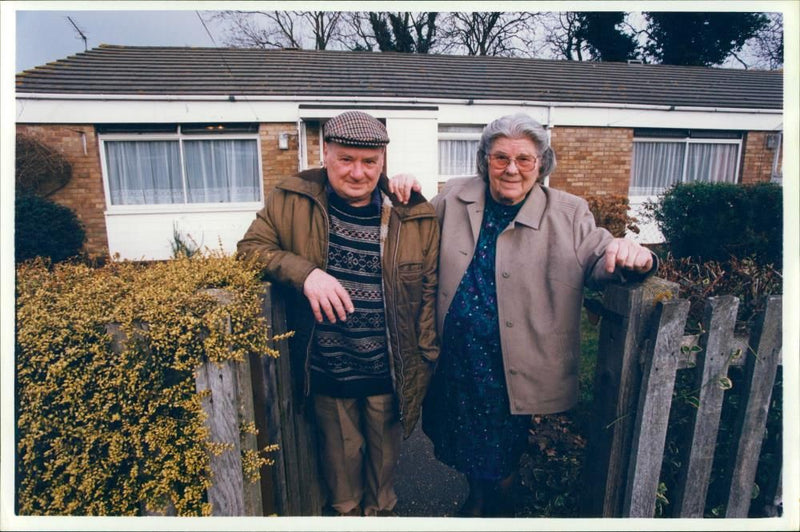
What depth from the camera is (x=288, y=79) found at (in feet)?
24.1

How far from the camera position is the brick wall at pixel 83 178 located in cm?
698

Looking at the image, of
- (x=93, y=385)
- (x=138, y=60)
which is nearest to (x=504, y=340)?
(x=93, y=385)

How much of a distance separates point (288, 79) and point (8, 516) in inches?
291

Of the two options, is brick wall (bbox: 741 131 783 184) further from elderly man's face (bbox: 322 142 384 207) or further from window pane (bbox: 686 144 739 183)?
elderly man's face (bbox: 322 142 384 207)

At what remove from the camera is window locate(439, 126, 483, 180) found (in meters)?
8.33

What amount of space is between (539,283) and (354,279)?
0.78m

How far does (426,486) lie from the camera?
2.33 meters

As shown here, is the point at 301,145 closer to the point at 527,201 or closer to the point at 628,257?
the point at 527,201

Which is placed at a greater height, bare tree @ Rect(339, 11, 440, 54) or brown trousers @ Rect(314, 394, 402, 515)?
bare tree @ Rect(339, 11, 440, 54)

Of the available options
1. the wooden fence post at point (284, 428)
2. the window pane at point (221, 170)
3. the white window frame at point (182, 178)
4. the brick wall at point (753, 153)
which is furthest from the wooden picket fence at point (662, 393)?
the brick wall at point (753, 153)

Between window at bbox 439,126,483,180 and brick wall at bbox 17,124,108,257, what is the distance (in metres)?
6.59

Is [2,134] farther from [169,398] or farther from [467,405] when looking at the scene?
[467,405]

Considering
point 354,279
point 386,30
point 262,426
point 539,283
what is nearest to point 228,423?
point 262,426

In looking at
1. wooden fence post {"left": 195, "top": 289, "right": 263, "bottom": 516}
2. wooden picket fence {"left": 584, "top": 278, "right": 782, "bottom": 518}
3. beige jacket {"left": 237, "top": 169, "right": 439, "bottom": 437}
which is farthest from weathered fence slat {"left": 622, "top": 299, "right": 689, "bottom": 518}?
wooden fence post {"left": 195, "top": 289, "right": 263, "bottom": 516}
